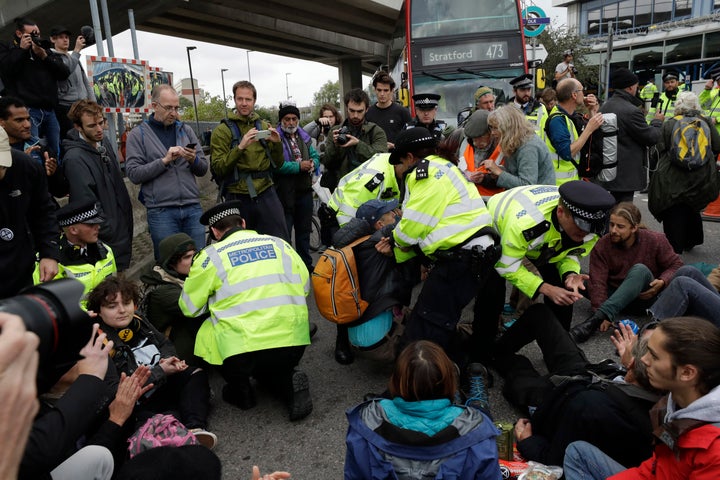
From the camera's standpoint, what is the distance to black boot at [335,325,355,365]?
13.8 ft

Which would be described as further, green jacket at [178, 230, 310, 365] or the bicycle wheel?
the bicycle wheel

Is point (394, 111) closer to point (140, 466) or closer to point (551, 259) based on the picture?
point (551, 259)

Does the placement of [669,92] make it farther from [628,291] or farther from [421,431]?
[421,431]

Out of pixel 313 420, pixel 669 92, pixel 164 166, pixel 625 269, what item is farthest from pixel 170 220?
pixel 669 92

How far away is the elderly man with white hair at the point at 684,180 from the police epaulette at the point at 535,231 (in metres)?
3.20

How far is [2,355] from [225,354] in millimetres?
2416

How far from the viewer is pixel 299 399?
346 cm

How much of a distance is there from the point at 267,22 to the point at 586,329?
2597 cm

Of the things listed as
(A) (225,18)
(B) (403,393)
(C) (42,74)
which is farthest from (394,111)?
(A) (225,18)

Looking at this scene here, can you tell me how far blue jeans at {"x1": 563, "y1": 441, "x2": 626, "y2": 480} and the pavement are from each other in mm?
865

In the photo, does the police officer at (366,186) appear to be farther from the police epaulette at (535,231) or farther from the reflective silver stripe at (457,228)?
the police epaulette at (535,231)

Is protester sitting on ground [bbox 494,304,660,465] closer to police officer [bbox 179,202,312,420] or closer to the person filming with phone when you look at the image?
police officer [bbox 179,202,312,420]

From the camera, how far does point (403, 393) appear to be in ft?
6.93

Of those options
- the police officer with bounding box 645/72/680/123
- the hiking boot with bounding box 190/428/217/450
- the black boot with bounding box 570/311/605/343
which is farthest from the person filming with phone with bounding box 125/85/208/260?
the police officer with bounding box 645/72/680/123
